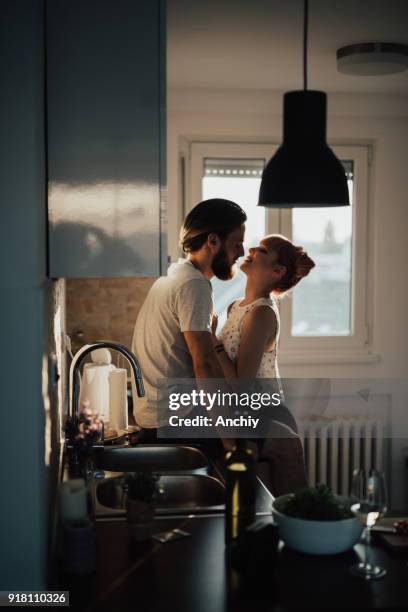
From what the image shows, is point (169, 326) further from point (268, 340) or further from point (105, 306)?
point (105, 306)

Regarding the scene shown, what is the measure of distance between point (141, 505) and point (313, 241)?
300cm

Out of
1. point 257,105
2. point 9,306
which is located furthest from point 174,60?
point 9,306

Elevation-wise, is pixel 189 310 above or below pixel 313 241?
below

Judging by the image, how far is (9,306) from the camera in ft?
4.49

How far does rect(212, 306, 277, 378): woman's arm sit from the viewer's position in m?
2.90

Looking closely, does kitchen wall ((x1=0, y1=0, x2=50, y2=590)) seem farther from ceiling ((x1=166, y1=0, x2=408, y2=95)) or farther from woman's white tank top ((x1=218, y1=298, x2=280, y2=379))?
woman's white tank top ((x1=218, y1=298, x2=280, y2=379))

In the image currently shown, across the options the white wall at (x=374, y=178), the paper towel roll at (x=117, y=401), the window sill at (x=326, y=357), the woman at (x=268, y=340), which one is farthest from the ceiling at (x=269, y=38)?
the window sill at (x=326, y=357)

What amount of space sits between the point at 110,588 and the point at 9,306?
594 millimetres

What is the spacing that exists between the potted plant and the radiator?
9.08ft

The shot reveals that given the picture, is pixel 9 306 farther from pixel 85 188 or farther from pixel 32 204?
pixel 85 188

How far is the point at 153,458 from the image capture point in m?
2.55

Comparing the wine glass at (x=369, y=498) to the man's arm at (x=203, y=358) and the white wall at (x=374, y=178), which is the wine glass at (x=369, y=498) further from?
the white wall at (x=374, y=178)
